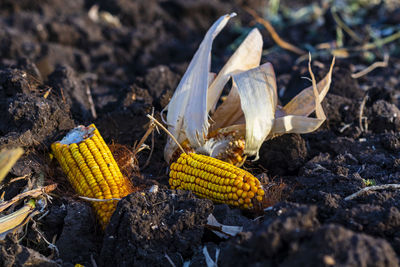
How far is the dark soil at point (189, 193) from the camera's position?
2094mm

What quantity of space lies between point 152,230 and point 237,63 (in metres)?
1.93

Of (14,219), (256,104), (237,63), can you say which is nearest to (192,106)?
(256,104)

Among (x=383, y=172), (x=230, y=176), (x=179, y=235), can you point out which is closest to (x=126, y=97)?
(x=230, y=176)

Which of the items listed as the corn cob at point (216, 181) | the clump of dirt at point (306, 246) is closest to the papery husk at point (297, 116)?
the corn cob at point (216, 181)

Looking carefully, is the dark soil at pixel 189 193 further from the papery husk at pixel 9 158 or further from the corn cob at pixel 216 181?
the papery husk at pixel 9 158

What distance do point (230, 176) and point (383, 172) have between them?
1.20 m

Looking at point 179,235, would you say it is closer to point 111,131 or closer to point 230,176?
point 230,176

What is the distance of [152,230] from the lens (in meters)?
2.61

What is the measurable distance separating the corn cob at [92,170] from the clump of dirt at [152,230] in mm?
350

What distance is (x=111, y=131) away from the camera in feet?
13.3

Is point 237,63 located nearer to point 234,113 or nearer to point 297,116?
point 234,113

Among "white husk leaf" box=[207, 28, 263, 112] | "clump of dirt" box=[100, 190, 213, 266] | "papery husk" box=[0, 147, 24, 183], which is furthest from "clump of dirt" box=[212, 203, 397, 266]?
"white husk leaf" box=[207, 28, 263, 112]

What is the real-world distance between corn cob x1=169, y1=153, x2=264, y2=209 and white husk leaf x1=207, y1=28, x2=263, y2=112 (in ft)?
2.49

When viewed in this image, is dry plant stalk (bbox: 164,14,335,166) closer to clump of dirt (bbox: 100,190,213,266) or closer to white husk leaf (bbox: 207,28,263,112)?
white husk leaf (bbox: 207,28,263,112)
